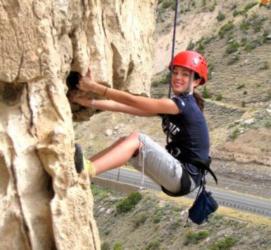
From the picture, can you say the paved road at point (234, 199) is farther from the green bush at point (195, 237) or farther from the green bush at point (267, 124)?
the green bush at point (267, 124)

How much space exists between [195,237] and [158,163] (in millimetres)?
A: 27148

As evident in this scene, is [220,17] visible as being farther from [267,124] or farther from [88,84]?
[88,84]

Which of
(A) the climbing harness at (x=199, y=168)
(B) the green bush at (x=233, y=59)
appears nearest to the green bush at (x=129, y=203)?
(B) the green bush at (x=233, y=59)

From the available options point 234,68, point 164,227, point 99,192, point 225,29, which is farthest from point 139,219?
point 225,29

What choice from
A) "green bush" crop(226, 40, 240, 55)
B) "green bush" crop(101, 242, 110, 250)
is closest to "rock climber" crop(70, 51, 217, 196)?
"green bush" crop(101, 242, 110, 250)

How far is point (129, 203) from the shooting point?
40.8 m

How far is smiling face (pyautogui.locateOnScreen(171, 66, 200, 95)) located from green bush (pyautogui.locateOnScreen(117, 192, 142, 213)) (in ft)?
102

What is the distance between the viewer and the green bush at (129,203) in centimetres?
4062

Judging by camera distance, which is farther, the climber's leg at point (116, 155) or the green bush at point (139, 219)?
the green bush at point (139, 219)

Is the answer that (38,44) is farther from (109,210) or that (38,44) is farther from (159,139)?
(159,139)

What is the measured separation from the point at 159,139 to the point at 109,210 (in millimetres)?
11087

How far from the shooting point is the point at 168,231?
3725cm

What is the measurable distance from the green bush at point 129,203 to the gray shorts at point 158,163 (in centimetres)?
3138

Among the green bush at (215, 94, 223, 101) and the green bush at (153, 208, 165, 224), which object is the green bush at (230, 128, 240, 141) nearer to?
the green bush at (215, 94, 223, 101)
